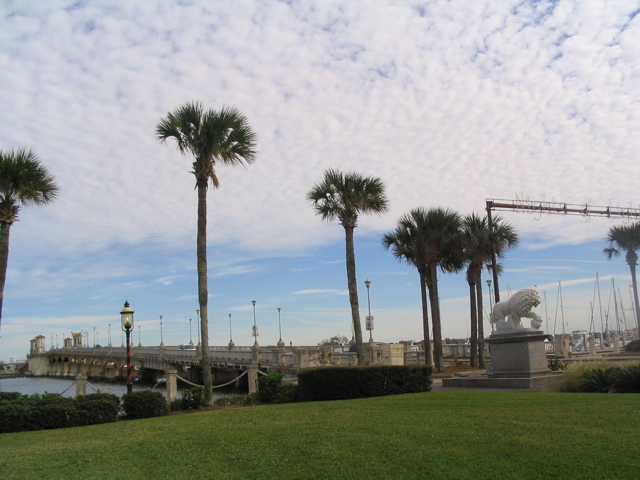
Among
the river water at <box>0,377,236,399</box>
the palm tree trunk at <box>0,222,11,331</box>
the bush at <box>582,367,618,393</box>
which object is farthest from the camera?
the river water at <box>0,377,236,399</box>

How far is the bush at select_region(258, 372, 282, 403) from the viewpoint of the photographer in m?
20.0

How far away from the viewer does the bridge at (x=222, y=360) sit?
32.3 meters

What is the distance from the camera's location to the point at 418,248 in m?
34.7

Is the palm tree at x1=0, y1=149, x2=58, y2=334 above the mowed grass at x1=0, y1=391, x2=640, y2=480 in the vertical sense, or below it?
above

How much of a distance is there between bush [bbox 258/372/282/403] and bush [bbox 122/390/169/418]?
4186 millimetres

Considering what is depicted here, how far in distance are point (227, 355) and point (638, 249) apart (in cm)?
5705

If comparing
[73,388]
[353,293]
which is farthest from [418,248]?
[73,388]

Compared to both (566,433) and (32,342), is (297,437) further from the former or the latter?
(32,342)

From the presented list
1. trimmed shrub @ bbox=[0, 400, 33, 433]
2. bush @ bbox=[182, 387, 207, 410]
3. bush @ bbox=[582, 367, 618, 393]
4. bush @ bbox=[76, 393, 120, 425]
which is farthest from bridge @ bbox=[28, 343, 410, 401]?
bush @ bbox=[582, 367, 618, 393]

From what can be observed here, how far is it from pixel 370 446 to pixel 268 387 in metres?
11.5

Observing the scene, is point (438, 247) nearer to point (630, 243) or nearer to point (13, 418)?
point (13, 418)

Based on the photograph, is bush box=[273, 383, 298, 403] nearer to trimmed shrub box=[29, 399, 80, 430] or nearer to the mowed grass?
the mowed grass

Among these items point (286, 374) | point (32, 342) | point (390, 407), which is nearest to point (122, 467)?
point (390, 407)

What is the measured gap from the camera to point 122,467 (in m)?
8.76
